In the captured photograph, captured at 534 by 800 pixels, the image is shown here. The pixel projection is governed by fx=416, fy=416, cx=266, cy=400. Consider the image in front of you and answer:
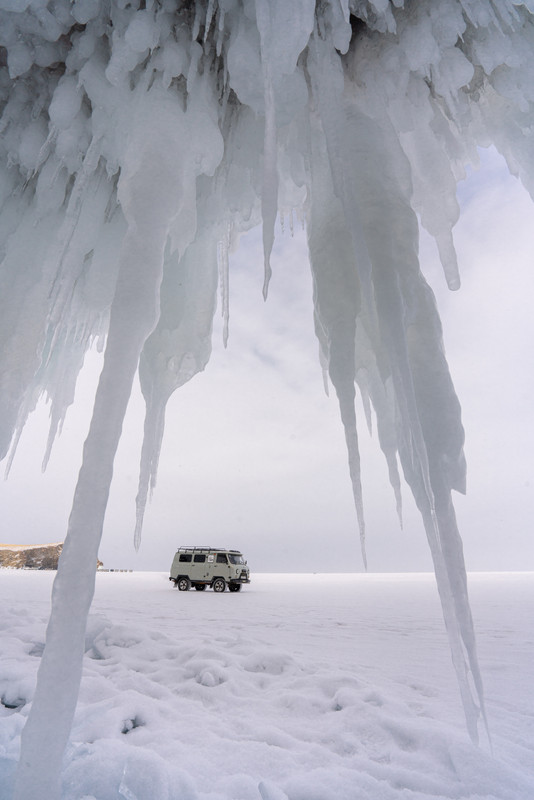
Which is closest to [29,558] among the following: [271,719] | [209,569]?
[209,569]

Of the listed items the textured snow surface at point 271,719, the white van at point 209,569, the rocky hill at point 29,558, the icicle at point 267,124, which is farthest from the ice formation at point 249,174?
the rocky hill at point 29,558

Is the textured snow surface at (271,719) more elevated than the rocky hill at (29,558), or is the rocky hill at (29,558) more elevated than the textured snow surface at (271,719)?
the rocky hill at (29,558)

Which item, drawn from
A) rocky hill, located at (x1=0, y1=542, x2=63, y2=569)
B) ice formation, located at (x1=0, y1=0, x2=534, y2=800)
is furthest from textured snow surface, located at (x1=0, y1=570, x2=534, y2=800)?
rocky hill, located at (x1=0, y1=542, x2=63, y2=569)

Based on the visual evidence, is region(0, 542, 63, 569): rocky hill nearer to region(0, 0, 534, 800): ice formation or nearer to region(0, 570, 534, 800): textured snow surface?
region(0, 570, 534, 800): textured snow surface

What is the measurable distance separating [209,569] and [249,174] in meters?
12.7

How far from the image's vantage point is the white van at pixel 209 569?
13258 mm

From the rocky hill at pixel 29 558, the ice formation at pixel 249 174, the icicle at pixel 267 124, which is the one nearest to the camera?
the ice formation at pixel 249 174

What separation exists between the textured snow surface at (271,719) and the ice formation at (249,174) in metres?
0.62

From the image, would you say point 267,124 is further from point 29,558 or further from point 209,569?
point 29,558

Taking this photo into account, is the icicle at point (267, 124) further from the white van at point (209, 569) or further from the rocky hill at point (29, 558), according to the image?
the rocky hill at point (29, 558)

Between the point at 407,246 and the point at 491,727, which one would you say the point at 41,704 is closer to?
the point at 407,246

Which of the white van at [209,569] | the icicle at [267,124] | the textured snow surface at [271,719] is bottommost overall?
the textured snow surface at [271,719]

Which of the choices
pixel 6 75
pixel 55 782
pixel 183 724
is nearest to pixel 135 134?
pixel 6 75

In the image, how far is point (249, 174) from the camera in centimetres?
322
